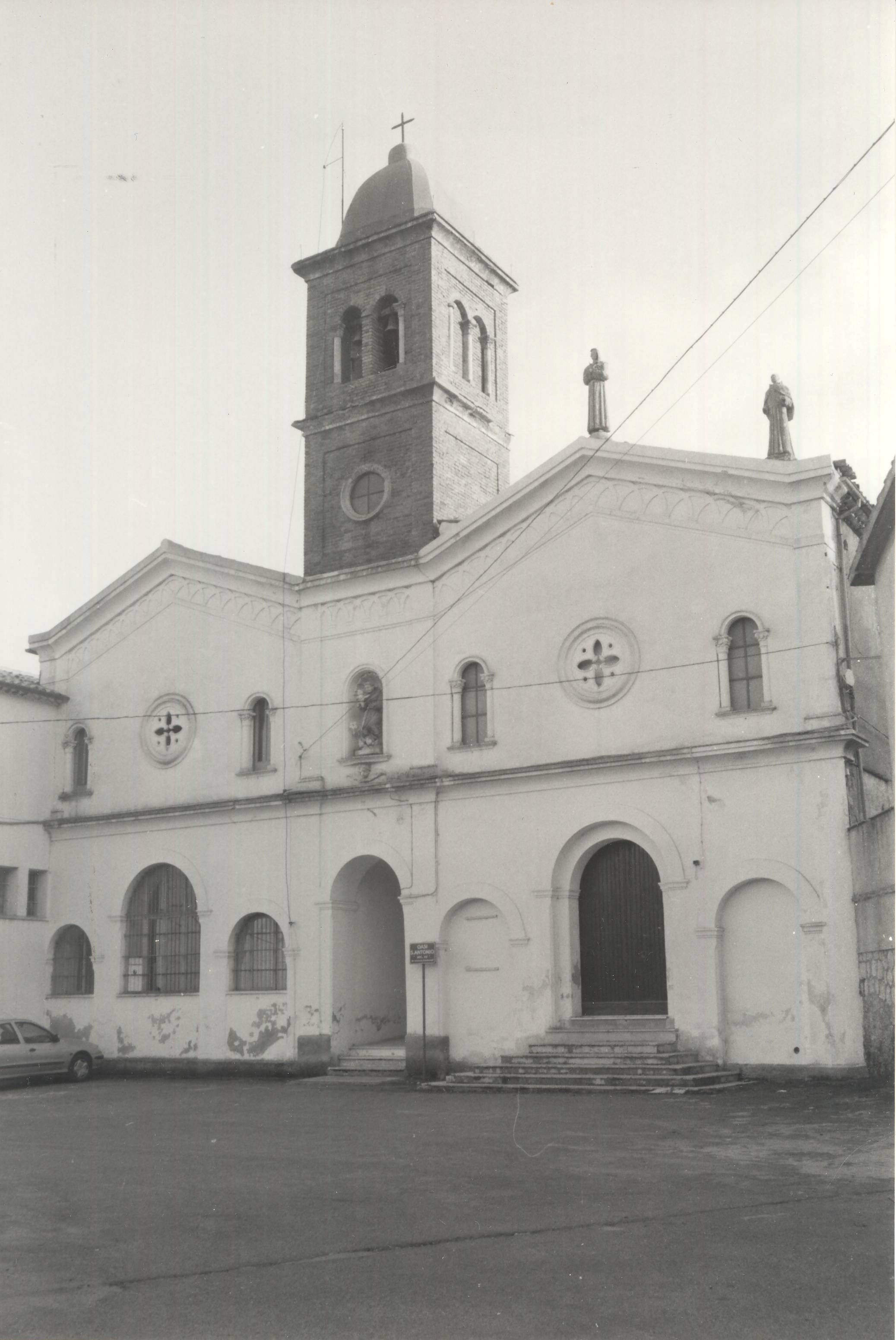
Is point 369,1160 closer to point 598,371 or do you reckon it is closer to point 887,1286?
point 887,1286

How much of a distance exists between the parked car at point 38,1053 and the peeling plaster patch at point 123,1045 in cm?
81

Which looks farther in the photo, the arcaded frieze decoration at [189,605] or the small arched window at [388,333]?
the small arched window at [388,333]

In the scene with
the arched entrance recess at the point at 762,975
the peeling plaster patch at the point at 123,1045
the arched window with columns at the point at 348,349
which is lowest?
the peeling plaster patch at the point at 123,1045

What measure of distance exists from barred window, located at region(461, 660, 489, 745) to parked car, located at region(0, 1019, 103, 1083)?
386 inches

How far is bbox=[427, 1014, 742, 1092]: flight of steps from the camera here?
20531 millimetres

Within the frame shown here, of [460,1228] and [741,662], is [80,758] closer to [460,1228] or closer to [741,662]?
[741,662]

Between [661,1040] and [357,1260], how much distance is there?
1386 centimetres

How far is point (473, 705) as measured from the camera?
2570 centimetres

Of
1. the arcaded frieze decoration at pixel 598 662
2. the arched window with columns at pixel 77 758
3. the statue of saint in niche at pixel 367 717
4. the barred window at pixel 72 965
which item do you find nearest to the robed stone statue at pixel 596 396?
the arcaded frieze decoration at pixel 598 662

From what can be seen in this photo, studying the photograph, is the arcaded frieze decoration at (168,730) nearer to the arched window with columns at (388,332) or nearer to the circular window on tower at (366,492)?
the circular window on tower at (366,492)

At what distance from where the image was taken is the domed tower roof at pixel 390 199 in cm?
3030

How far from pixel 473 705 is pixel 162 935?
8.74 m

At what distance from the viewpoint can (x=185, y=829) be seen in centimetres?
2884

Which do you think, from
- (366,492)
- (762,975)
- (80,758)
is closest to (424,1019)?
(762,975)
